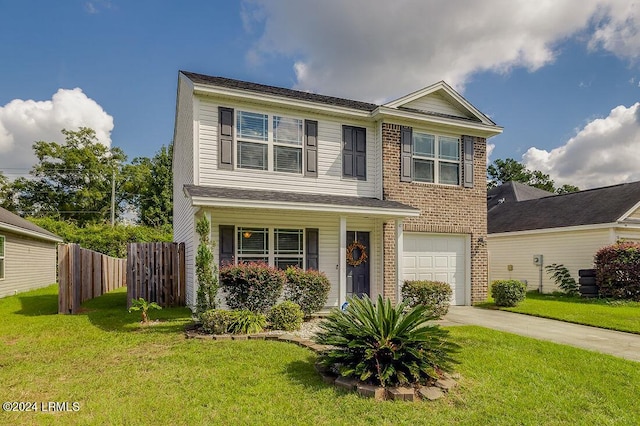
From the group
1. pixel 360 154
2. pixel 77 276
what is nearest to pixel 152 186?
pixel 77 276

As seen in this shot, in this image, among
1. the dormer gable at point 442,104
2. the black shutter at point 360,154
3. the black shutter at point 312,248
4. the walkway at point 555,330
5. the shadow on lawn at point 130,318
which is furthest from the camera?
the dormer gable at point 442,104

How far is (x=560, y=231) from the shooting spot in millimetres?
15734

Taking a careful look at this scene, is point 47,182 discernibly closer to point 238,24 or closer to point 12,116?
point 12,116

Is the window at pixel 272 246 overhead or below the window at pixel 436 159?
below

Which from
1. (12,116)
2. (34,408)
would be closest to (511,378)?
(34,408)

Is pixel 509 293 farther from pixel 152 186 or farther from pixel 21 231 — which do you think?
pixel 152 186

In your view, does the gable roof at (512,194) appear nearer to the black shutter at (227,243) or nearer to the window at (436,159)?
the window at (436,159)

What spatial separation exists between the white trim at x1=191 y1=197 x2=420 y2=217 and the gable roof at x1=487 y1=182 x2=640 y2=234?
980 cm

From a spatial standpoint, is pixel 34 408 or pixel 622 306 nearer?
pixel 34 408

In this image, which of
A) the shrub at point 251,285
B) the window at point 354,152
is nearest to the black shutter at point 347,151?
the window at point 354,152

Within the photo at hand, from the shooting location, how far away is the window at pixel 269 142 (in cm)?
983

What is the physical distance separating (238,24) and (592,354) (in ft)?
38.9

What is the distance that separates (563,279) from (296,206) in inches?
499

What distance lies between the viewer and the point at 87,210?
32188 mm
